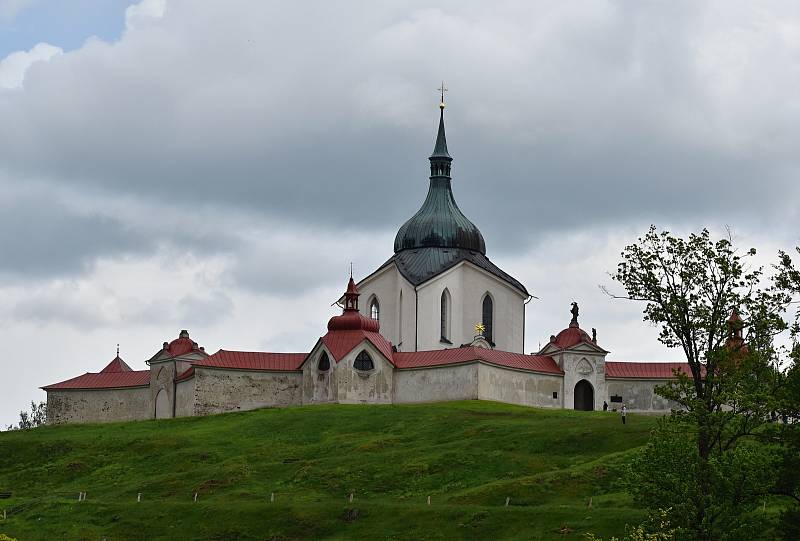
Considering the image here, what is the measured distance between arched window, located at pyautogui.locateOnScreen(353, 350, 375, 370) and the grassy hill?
17.3 feet

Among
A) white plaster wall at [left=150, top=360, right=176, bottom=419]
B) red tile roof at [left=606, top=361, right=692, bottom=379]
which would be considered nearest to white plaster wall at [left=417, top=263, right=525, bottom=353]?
red tile roof at [left=606, top=361, right=692, bottom=379]

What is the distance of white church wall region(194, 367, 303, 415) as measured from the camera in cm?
10775

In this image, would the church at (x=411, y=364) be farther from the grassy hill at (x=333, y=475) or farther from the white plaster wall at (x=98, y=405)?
the grassy hill at (x=333, y=475)

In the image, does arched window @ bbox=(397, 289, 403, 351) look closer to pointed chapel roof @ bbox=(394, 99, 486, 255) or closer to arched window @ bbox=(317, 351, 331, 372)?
pointed chapel roof @ bbox=(394, 99, 486, 255)

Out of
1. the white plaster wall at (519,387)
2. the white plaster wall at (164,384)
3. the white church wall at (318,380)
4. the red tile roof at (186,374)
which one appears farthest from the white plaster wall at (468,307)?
the white plaster wall at (164,384)

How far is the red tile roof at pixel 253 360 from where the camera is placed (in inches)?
4274

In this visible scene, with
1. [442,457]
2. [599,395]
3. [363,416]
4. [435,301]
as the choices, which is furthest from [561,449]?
[435,301]

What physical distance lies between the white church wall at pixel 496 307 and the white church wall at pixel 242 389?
15748 mm

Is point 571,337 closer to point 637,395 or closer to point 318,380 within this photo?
point 637,395

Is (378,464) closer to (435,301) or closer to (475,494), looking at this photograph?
(475,494)

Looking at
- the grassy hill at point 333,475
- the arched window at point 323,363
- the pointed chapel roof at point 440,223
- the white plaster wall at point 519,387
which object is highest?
the pointed chapel roof at point 440,223

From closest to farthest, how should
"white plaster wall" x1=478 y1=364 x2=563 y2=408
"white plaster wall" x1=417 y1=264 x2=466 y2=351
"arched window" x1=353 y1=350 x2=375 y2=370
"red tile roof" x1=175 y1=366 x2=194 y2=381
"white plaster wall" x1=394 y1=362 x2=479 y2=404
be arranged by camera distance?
1. "white plaster wall" x1=394 y1=362 x2=479 y2=404
2. "white plaster wall" x1=478 y1=364 x2=563 y2=408
3. "arched window" x1=353 y1=350 x2=375 y2=370
4. "red tile roof" x1=175 y1=366 x2=194 y2=381
5. "white plaster wall" x1=417 y1=264 x2=466 y2=351

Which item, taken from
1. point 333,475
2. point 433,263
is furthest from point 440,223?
point 333,475

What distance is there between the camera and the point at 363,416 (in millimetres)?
97125
